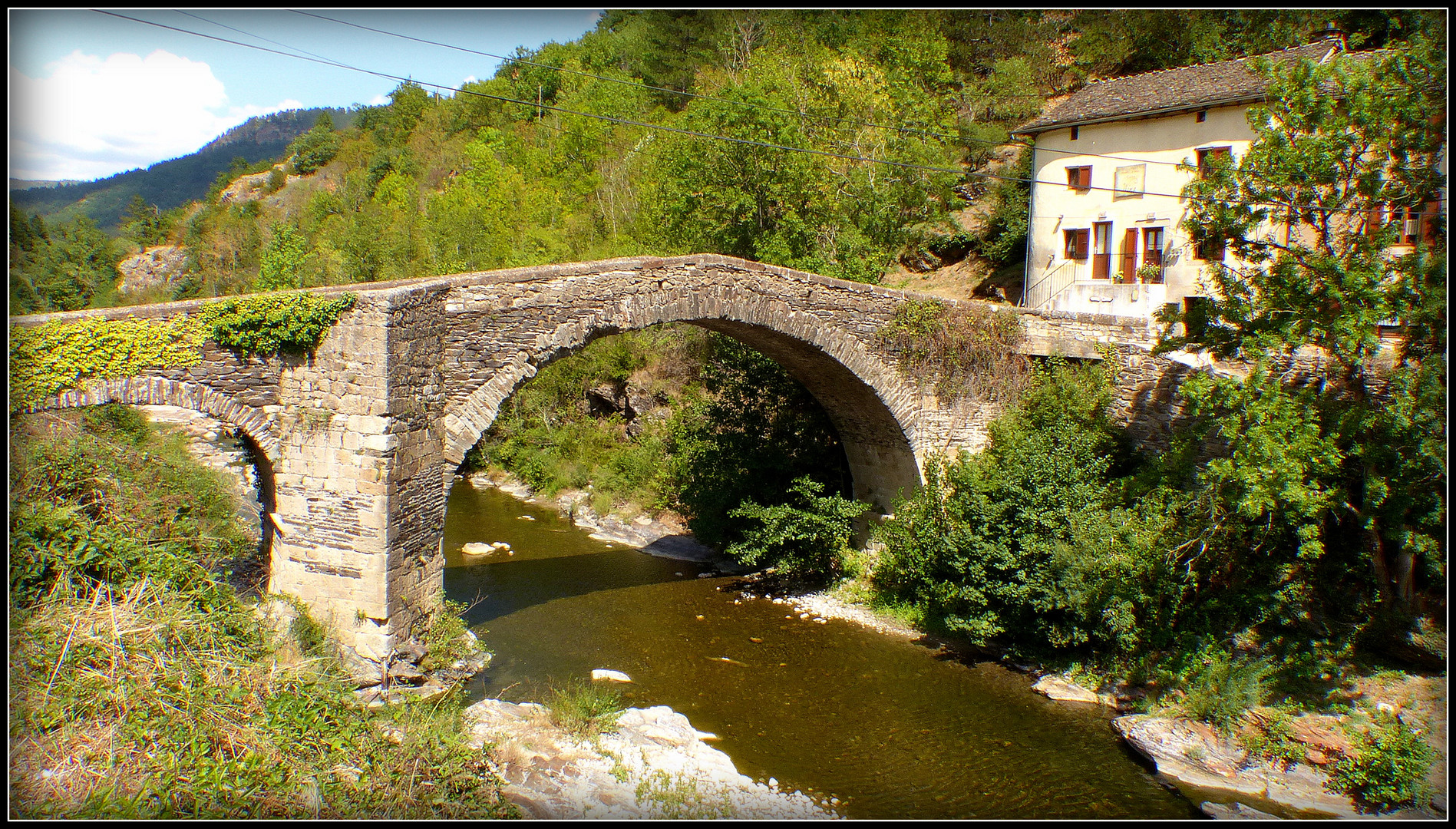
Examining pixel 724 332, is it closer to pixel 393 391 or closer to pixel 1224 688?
pixel 393 391

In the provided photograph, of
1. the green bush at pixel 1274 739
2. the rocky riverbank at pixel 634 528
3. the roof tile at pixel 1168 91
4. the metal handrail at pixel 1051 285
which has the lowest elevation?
the green bush at pixel 1274 739

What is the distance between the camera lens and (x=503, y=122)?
39.2m

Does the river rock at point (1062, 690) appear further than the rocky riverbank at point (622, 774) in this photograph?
Yes

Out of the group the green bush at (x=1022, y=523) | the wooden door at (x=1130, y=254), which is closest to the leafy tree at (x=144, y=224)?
the green bush at (x=1022, y=523)

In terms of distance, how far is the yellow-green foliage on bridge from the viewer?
6.74 metres

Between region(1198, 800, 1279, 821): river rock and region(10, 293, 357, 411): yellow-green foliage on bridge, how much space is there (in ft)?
29.7

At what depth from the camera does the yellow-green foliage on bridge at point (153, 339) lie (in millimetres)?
6742

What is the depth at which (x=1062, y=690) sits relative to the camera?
370 inches

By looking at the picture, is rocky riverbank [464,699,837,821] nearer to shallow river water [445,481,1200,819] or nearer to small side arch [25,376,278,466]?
shallow river water [445,481,1200,819]

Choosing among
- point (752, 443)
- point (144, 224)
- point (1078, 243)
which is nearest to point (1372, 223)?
point (752, 443)

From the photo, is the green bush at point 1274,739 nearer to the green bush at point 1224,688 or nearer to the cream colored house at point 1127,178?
the green bush at point 1224,688

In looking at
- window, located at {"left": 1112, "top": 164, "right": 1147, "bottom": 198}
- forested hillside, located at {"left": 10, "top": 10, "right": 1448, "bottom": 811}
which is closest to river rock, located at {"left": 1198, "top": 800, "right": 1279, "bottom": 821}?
forested hillside, located at {"left": 10, "top": 10, "right": 1448, "bottom": 811}

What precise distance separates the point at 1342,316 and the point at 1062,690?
4.95 metres

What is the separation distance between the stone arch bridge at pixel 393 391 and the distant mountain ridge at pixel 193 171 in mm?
31300
